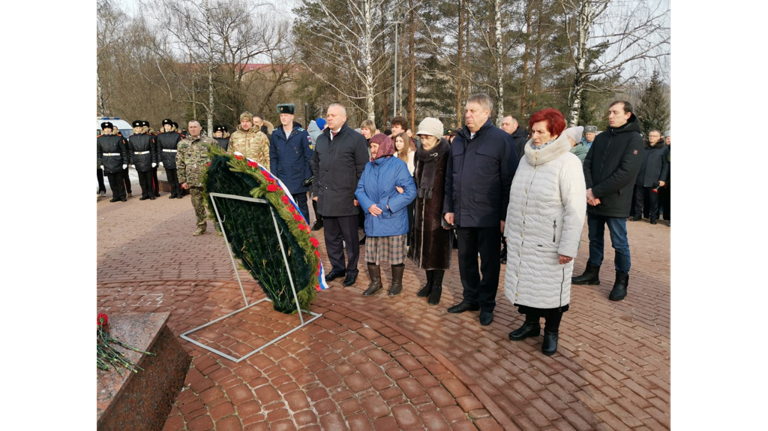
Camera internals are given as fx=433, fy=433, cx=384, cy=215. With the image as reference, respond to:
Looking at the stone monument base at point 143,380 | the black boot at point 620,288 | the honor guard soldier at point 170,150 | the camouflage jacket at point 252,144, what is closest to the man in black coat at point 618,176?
the black boot at point 620,288

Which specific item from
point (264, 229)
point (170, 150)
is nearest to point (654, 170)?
point (264, 229)

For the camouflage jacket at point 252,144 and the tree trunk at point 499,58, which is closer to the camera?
the camouflage jacket at point 252,144

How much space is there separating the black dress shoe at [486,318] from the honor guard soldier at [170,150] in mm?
12090

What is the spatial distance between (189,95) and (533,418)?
30627mm

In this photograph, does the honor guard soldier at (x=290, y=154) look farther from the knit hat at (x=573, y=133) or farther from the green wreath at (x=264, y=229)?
the knit hat at (x=573, y=133)

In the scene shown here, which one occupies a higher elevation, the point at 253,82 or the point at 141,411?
the point at 253,82

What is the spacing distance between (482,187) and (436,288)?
4.73ft

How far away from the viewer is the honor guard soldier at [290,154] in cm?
733

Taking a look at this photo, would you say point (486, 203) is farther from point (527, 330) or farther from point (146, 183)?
point (146, 183)

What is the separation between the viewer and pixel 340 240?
5883mm

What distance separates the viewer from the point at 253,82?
32.5m

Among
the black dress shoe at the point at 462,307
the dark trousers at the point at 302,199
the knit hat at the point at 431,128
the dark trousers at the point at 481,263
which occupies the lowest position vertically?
the black dress shoe at the point at 462,307
